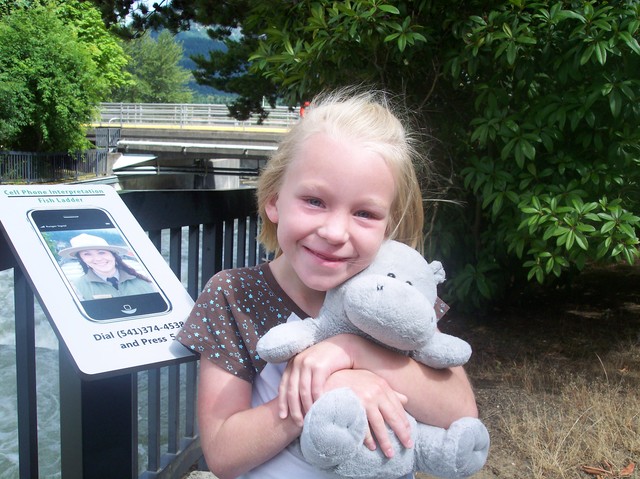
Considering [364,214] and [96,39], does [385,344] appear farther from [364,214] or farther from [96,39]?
[96,39]

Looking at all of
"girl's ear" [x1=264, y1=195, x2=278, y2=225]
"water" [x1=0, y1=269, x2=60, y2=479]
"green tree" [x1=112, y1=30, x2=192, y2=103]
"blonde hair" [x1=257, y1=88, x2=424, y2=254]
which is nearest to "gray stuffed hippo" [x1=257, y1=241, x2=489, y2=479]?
"blonde hair" [x1=257, y1=88, x2=424, y2=254]

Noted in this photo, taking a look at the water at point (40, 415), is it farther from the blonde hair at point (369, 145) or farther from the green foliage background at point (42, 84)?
the green foliage background at point (42, 84)

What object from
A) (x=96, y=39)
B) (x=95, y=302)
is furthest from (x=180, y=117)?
(x=95, y=302)

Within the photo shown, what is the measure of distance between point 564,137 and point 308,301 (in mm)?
3443

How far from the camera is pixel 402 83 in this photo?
188 inches

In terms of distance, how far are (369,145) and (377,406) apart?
56 centimetres

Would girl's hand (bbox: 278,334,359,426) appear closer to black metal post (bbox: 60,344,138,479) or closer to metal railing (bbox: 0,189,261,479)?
metal railing (bbox: 0,189,261,479)

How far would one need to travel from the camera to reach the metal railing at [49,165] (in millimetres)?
28489

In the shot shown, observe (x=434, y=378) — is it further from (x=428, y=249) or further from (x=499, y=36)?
(x=428, y=249)

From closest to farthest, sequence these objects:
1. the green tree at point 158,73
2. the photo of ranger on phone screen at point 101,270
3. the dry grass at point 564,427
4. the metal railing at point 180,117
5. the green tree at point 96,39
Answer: the photo of ranger on phone screen at point 101,270, the dry grass at point 564,427, the green tree at point 96,39, the metal railing at point 180,117, the green tree at point 158,73

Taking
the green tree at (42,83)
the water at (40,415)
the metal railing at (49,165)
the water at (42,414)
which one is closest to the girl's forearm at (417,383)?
the water at (40,415)

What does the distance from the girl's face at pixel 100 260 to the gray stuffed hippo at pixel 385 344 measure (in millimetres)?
520

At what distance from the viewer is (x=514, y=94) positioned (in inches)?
178

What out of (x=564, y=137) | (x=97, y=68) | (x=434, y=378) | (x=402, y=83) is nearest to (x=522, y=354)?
(x=564, y=137)
